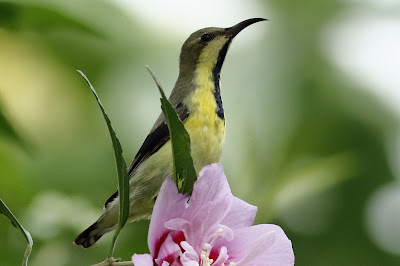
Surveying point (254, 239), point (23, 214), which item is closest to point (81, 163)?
point (23, 214)

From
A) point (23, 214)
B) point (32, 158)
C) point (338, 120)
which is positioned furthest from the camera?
point (338, 120)

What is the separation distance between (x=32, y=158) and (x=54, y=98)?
0.26 metres

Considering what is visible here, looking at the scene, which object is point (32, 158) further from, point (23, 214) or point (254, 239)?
point (254, 239)

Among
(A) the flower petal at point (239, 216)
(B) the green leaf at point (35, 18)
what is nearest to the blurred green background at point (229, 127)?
(B) the green leaf at point (35, 18)

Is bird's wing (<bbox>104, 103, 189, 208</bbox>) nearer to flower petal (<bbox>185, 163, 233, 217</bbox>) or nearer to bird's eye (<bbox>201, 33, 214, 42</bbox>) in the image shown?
bird's eye (<bbox>201, 33, 214, 42</bbox>)

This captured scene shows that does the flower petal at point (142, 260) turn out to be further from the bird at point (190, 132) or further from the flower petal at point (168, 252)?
the bird at point (190, 132)


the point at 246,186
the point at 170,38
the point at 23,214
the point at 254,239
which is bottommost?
the point at 246,186

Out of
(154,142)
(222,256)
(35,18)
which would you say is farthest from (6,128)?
(222,256)

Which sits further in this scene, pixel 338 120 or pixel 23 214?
pixel 338 120

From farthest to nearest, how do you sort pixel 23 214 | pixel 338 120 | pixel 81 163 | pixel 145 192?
pixel 338 120 < pixel 81 163 < pixel 23 214 < pixel 145 192

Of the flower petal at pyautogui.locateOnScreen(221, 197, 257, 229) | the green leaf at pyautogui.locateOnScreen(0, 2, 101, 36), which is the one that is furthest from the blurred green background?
the flower petal at pyautogui.locateOnScreen(221, 197, 257, 229)

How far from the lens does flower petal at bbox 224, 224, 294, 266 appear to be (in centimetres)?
46

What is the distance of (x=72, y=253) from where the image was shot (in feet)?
4.13

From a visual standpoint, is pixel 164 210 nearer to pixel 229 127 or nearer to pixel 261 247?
pixel 261 247
